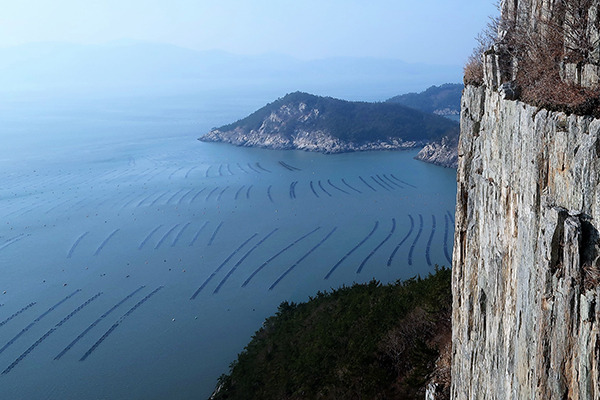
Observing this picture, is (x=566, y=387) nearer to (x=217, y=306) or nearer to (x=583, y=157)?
(x=583, y=157)

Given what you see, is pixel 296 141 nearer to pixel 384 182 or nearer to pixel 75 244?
pixel 384 182

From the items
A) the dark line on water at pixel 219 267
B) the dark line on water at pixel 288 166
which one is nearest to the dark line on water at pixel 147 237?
the dark line on water at pixel 219 267

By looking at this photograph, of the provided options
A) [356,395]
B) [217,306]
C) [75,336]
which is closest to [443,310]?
[356,395]

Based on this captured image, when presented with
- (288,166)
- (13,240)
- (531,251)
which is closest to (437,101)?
(288,166)

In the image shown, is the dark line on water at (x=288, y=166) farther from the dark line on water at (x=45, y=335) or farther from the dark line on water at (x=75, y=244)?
the dark line on water at (x=45, y=335)

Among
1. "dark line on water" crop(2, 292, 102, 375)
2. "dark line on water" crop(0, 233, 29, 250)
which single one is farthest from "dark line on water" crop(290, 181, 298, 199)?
"dark line on water" crop(2, 292, 102, 375)
